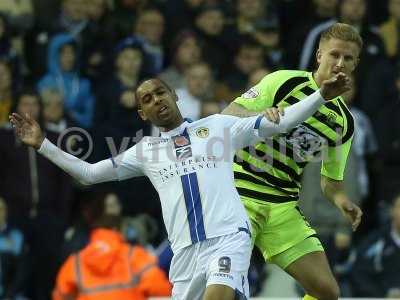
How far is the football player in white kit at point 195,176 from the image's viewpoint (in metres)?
7.79

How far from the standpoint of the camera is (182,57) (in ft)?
43.3

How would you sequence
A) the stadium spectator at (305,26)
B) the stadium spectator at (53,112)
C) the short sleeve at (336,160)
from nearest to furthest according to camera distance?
the short sleeve at (336,160) → the stadium spectator at (53,112) → the stadium spectator at (305,26)

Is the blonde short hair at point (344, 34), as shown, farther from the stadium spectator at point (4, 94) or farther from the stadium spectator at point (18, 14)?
the stadium spectator at point (18, 14)

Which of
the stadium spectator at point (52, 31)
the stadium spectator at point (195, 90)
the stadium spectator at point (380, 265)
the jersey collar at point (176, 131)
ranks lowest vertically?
the stadium spectator at point (380, 265)

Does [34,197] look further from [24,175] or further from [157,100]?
[157,100]

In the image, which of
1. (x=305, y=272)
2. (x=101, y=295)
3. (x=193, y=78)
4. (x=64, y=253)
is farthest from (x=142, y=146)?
(x=193, y=78)

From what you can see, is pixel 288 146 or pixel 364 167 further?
pixel 364 167

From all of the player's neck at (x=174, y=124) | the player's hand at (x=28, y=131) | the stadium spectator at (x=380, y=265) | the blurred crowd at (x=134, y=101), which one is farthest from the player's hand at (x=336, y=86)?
the stadium spectator at (x=380, y=265)

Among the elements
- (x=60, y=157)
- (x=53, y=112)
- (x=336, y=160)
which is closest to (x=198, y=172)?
(x=60, y=157)

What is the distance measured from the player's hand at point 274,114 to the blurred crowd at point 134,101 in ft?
11.2

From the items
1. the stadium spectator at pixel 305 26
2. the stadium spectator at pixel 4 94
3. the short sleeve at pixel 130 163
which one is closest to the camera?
the short sleeve at pixel 130 163

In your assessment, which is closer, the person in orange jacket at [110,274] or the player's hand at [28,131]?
the player's hand at [28,131]

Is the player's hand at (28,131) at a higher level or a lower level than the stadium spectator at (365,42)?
lower

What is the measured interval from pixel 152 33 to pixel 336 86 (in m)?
6.42
